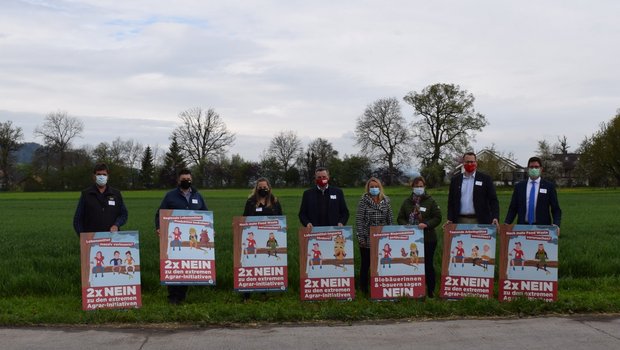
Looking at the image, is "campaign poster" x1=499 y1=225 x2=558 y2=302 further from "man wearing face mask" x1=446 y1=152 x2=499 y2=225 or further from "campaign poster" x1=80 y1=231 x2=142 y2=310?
"campaign poster" x1=80 y1=231 x2=142 y2=310

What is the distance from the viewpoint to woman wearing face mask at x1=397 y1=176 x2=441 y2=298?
9367mm

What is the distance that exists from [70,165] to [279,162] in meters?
31.1

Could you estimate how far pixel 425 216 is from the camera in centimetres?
938

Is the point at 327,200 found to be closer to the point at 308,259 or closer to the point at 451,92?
the point at 308,259

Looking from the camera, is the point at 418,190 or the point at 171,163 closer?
the point at 418,190

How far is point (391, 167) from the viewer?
80312 millimetres

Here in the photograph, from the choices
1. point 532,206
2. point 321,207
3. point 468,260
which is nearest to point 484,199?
point 532,206

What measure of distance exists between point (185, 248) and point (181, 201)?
744mm

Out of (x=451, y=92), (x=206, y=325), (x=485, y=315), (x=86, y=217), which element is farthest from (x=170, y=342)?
(x=451, y=92)

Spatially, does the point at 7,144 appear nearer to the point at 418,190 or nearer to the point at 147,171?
the point at 147,171

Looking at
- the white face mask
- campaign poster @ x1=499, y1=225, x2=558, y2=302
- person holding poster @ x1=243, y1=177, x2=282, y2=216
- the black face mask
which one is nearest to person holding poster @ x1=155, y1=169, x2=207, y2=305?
the black face mask

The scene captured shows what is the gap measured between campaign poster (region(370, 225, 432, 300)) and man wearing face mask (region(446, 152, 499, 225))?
2.31 ft

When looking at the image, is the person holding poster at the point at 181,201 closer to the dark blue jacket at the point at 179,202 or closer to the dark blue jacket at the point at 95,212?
the dark blue jacket at the point at 179,202

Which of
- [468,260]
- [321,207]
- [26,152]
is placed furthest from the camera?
[26,152]
